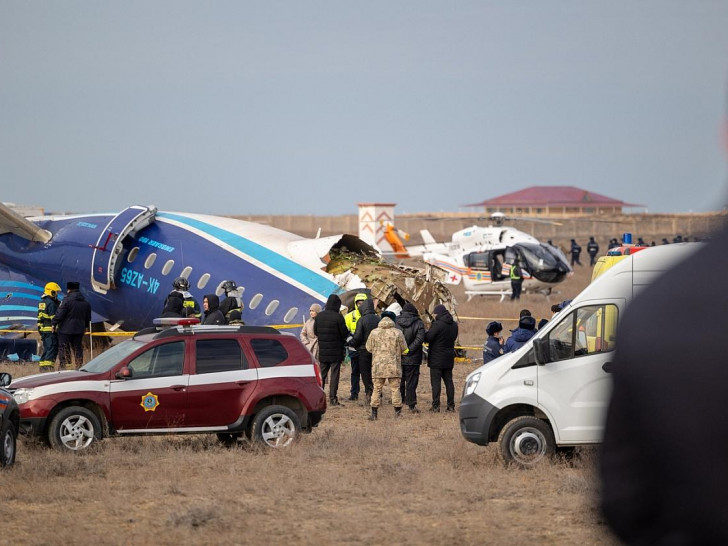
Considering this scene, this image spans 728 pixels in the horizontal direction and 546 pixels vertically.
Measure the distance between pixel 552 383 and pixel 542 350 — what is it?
402 millimetres

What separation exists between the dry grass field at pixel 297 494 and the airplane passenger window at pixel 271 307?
6431 millimetres

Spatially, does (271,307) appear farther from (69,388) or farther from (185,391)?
(69,388)

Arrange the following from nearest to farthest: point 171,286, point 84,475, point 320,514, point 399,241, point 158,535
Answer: point 158,535, point 320,514, point 84,475, point 171,286, point 399,241

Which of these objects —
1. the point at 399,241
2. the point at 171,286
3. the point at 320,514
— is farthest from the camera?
the point at 399,241

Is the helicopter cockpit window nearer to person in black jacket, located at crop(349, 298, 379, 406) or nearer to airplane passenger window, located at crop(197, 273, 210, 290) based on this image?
airplane passenger window, located at crop(197, 273, 210, 290)

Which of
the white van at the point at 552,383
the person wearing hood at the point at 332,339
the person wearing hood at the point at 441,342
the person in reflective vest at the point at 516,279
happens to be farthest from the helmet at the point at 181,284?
the person in reflective vest at the point at 516,279

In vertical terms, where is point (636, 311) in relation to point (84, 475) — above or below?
above

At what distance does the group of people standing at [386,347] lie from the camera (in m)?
16.8

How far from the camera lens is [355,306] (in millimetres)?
20281

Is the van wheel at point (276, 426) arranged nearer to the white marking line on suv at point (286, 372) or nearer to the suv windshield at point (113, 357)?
the white marking line on suv at point (286, 372)

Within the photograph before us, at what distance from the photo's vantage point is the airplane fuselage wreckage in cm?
2227

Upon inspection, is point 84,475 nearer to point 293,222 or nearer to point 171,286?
point 171,286

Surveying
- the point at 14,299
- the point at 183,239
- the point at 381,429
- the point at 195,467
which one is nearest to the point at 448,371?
the point at 381,429

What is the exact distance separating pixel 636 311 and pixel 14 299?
998 inches
